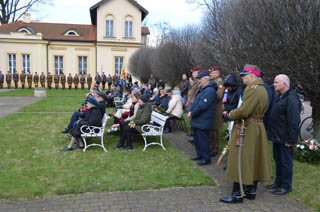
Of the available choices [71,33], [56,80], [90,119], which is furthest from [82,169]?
[71,33]

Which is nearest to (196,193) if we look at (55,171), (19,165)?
(55,171)

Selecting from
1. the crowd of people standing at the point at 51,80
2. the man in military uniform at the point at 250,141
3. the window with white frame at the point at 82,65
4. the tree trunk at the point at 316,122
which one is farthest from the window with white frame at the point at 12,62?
the man in military uniform at the point at 250,141

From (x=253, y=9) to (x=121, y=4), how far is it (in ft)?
105

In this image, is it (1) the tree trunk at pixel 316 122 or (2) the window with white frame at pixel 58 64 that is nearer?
(1) the tree trunk at pixel 316 122

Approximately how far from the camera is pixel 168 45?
66.3 feet

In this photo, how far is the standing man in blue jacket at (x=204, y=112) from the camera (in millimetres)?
6082

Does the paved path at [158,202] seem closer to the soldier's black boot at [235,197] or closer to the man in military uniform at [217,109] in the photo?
the soldier's black boot at [235,197]

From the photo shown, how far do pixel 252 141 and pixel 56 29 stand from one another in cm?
3654

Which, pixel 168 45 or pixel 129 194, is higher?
pixel 168 45

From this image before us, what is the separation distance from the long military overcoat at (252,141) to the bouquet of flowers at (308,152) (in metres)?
2.49

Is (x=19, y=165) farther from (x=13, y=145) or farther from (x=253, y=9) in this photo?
(x=253, y=9)

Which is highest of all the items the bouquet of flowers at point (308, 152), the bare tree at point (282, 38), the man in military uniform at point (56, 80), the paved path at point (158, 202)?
the bare tree at point (282, 38)

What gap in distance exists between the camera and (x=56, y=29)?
120ft

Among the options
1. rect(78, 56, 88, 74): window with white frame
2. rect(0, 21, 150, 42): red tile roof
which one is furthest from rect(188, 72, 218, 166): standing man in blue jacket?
rect(0, 21, 150, 42): red tile roof
